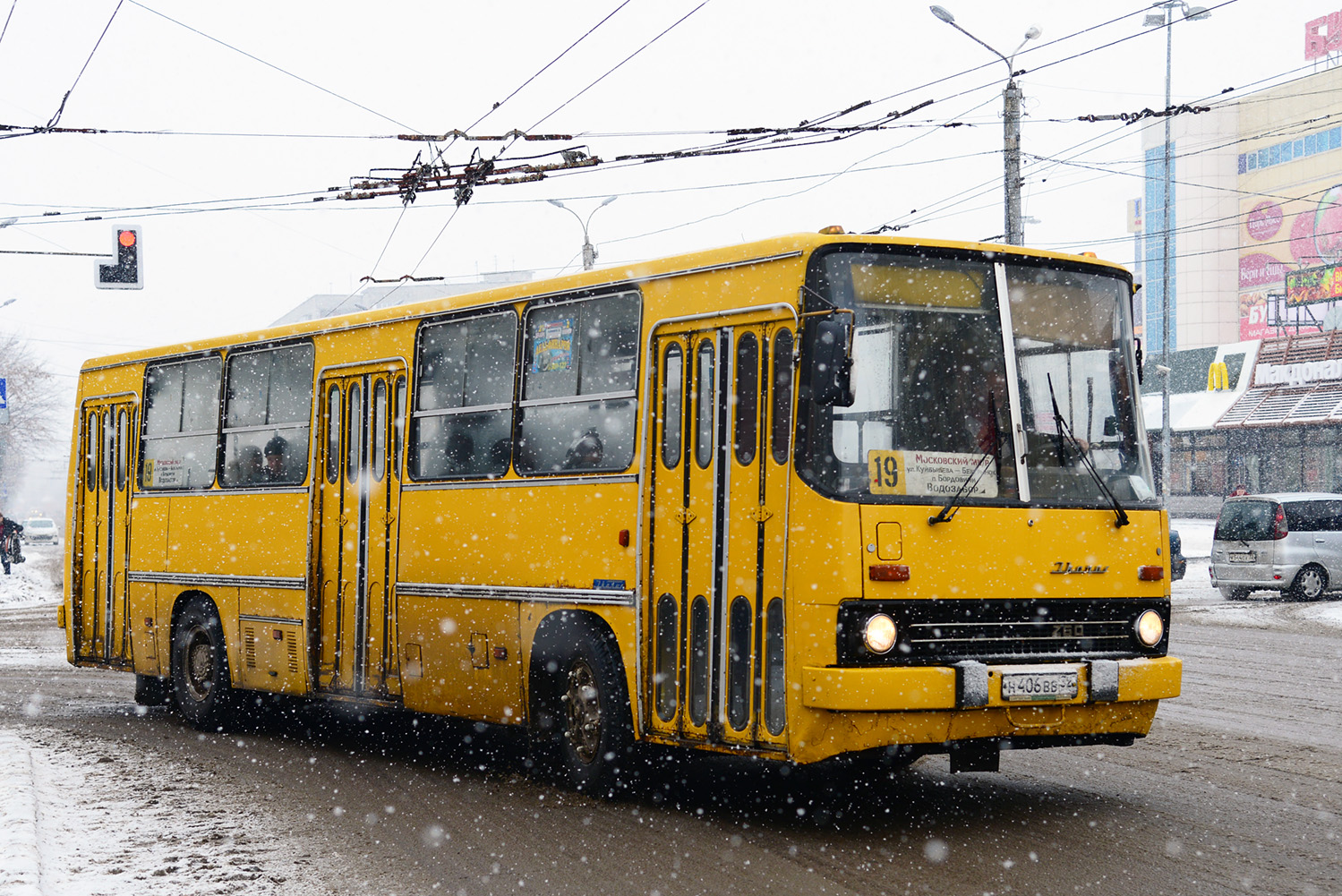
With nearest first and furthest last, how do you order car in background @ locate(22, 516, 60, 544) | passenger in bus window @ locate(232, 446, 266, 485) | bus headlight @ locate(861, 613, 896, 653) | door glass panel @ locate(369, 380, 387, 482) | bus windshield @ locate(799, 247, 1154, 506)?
bus headlight @ locate(861, 613, 896, 653)
bus windshield @ locate(799, 247, 1154, 506)
door glass panel @ locate(369, 380, 387, 482)
passenger in bus window @ locate(232, 446, 266, 485)
car in background @ locate(22, 516, 60, 544)

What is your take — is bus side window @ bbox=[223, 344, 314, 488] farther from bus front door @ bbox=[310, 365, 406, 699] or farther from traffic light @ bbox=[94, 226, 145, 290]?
traffic light @ bbox=[94, 226, 145, 290]

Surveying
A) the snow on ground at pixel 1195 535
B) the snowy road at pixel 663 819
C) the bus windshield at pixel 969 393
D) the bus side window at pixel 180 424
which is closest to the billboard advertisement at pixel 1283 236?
the snow on ground at pixel 1195 535

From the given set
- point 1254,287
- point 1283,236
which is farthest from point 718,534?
point 1254,287

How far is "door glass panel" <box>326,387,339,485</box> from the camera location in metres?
11.7

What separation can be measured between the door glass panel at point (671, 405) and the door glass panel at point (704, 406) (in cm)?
13

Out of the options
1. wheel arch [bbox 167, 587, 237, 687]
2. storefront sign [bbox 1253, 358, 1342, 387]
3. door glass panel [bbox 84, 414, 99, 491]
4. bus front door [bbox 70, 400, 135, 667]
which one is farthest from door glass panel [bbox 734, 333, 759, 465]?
storefront sign [bbox 1253, 358, 1342, 387]

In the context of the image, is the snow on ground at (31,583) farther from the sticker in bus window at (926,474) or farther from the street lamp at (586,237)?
the sticker in bus window at (926,474)

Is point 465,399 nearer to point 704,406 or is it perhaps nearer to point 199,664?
point 704,406

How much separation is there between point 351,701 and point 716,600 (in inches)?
161

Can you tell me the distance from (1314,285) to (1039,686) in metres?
56.4

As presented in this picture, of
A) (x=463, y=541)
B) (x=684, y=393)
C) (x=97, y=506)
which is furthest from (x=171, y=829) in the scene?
(x=97, y=506)

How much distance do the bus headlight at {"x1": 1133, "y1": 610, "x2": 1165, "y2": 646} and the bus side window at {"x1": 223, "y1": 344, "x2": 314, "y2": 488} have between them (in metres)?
6.42

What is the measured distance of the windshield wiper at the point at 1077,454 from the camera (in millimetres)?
8102

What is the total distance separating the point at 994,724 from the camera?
771 centimetres
